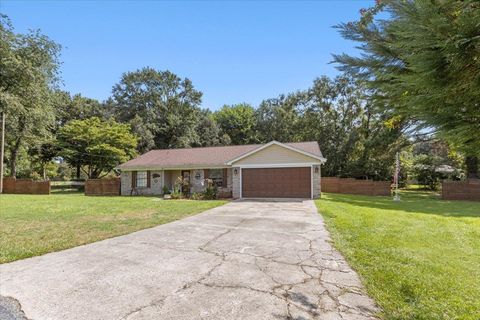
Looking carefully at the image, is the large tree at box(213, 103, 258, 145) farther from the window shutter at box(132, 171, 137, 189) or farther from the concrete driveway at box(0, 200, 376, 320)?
the concrete driveway at box(0, 200, 376, 320)

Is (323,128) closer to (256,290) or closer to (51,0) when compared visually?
(51,0)

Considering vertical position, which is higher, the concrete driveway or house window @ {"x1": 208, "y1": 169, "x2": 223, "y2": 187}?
house window @ {"x1": 208, "y1": 169, "x2": 223, "y2": 187}

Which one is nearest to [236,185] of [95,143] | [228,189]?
[228,189]

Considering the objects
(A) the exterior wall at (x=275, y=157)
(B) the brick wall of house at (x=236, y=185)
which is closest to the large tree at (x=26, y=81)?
(B) the brick wall of house at (x=236, y=185)

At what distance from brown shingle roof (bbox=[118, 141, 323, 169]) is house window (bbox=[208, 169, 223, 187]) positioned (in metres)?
0.77

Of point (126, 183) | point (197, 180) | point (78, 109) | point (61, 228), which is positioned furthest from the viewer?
point (78, 109)

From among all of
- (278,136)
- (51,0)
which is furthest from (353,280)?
(278,136)

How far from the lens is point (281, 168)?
1836 cm

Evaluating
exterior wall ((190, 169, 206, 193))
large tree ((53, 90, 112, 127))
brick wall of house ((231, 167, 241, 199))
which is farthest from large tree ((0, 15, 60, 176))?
brick wall of house ((231, 167, 241, 199))

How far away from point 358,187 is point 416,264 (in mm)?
18259

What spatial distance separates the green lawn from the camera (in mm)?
3445

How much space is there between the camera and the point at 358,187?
22.1m

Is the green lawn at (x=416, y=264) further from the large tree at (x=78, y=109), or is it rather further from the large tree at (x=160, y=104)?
the large tree at (x=78, y=109)

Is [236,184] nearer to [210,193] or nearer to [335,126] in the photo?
[210,193]
